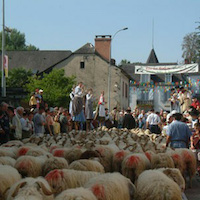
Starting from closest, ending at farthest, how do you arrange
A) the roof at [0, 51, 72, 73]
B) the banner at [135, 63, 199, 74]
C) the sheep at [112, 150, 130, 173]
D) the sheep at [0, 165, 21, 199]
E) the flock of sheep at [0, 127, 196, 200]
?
the flock of sheep at [0, 127, 196, 200] → the sheep at [0, 165, 21, 199] → the sheep at [112, 150, 130, 173] → the banner at [135, 63, 199, 74] → the roof at [0, 51, 72, 73]

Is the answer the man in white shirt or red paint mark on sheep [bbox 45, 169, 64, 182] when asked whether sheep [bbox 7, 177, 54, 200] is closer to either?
red paint mark on sheep [bbox 45, 169, 64, 182]

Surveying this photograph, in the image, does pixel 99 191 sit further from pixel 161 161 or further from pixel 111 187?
pixel 161 161

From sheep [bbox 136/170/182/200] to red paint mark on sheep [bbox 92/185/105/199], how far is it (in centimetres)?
66

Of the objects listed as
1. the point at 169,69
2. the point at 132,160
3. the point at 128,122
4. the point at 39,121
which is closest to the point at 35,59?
the point at 169,69

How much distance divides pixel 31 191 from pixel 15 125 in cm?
775

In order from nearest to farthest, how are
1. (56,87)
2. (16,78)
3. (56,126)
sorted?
(56,126), (56,87), (16,78)

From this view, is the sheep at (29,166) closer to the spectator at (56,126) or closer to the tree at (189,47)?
the spectator at (56,126)

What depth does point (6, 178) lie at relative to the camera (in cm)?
615

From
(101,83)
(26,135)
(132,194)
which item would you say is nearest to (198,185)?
(132,194)

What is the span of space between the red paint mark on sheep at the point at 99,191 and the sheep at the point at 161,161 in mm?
2955

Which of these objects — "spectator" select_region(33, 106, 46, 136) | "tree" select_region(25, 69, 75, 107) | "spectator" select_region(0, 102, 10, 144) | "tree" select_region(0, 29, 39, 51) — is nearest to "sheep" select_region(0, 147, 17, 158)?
"spectator" select_region(0, 102, 10, 144)

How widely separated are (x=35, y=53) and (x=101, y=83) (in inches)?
682

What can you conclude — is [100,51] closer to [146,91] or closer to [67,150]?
[146,91]

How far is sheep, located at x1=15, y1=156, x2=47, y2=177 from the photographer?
23.9 ft
